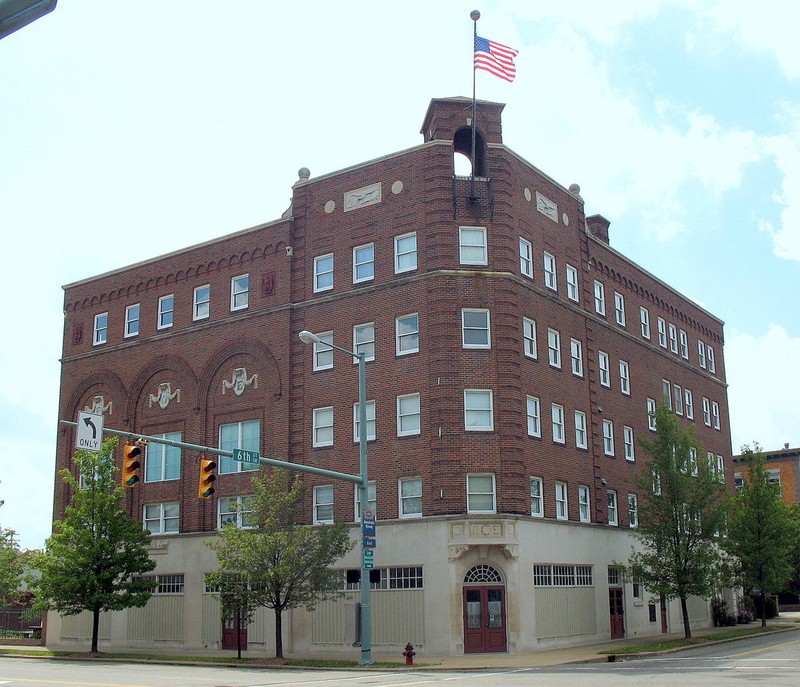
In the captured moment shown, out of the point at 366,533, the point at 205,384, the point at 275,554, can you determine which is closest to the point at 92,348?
the point at 205,384

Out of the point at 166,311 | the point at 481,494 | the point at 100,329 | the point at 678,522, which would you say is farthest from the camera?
the point at 100,329

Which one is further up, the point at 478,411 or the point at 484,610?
the point at 478,411

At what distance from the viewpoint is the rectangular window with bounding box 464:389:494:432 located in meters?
36.8

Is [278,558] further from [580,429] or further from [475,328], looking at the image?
[580,429]

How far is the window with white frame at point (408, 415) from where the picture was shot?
1475 inches

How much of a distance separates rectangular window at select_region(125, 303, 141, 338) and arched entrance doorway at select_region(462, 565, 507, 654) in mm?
22197

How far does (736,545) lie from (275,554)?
23947 millimetres

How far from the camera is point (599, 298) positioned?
153 feet

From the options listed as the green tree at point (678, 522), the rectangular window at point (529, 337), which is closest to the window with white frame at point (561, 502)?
the green tree at point (678, 522)

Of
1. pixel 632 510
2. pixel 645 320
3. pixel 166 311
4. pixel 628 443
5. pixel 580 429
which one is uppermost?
pixel 645 320

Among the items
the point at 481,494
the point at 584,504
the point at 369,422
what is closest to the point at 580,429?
the point at 584,504

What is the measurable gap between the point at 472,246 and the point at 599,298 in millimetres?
10720

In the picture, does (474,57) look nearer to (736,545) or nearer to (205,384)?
(205,384)

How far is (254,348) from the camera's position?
43156 millimetres
